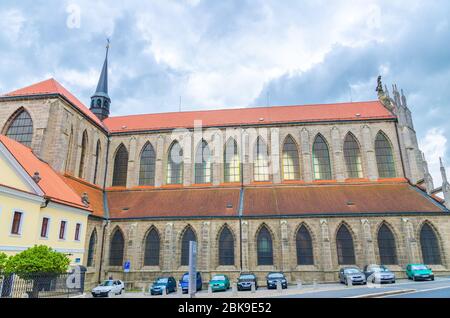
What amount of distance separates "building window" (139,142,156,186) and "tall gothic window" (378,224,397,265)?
25298mm

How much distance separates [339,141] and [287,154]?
6248 millimetres

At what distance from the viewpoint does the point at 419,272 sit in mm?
23000

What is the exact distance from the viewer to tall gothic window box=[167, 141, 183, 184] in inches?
1407

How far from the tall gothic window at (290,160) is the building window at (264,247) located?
29.6ft

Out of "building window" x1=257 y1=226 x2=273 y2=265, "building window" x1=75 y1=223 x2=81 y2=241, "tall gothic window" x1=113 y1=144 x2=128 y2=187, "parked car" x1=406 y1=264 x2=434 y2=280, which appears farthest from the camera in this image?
"tall gothic window" x1=113 y1=144 x2=128 y2=187

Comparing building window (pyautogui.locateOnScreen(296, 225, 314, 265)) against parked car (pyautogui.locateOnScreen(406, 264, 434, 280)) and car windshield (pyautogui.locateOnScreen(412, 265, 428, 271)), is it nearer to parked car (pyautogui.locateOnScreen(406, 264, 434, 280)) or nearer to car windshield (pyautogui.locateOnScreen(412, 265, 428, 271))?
parked car (pyautogui.locateOnScreen(406, 264, 434, 280))

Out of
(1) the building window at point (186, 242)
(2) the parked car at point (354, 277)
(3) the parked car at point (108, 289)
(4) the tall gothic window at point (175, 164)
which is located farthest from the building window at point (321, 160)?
(3) the parked car at point (108, 289)

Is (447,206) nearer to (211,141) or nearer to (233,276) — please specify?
(233,276)

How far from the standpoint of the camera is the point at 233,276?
86.1ft

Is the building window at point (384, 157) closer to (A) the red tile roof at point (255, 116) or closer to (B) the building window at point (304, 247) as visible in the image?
(A) the red tile roof at point (255, 116)

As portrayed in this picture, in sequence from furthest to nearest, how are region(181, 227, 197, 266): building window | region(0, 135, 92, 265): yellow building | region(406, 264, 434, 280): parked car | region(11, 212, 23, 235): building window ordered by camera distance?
region(181, 227, 197, 266): building window
region(406, 264, 434, 280): parked car
region(11, 212, 23, 235): building window
region(0, 135, 92, 265): yellow building

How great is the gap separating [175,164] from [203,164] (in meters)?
3.56

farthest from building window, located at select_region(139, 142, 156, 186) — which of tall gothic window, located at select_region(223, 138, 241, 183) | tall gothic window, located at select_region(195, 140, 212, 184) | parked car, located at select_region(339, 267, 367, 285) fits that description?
parked car, located at select_region(339, 267, 367, 285)

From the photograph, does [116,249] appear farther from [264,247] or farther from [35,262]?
[264,247]
